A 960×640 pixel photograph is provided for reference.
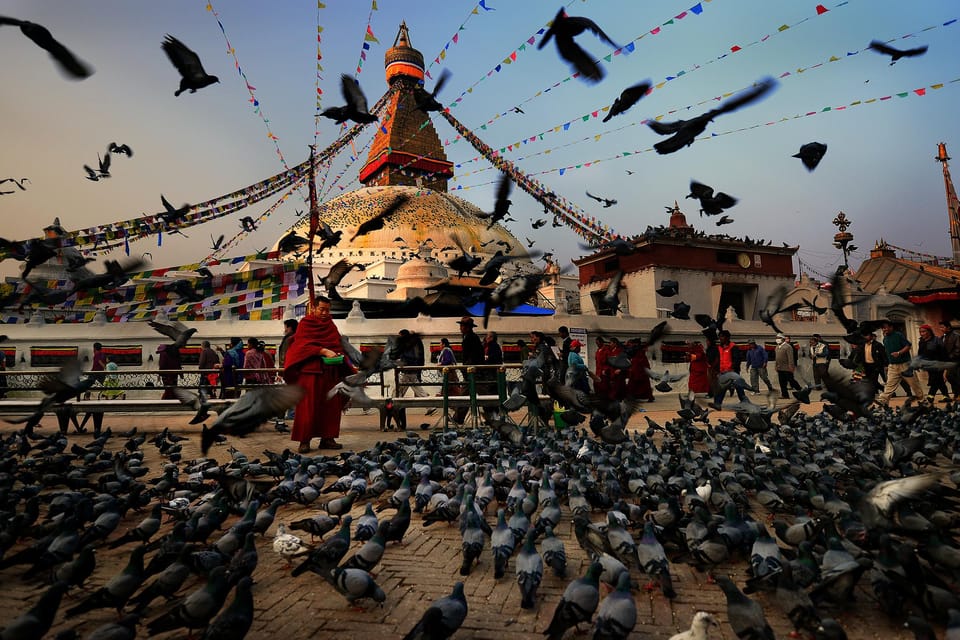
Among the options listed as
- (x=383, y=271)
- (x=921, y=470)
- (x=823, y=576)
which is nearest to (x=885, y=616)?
(x=823, y=576)

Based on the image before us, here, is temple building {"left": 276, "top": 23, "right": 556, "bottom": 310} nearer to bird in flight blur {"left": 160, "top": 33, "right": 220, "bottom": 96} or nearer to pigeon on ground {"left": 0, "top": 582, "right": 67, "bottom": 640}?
bird in flight blur {"left": 160, "top": 33, "right": 220, "bottom": 96}

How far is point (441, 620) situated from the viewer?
2383 millimetres

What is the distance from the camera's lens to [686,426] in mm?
8078

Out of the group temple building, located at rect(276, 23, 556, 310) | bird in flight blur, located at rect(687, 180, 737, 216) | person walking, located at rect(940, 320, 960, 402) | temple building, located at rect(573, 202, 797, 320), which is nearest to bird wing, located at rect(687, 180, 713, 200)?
bird in flight blur, located at rect(687, 180, 737, 216)

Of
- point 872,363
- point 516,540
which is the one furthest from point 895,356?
point 516,540

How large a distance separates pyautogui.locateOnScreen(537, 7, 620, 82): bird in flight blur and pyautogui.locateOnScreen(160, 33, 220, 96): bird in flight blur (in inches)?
152

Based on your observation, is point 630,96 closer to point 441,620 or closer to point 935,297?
point 441,620

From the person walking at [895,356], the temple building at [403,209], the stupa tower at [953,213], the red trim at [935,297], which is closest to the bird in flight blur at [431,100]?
the person walking at [895,356]

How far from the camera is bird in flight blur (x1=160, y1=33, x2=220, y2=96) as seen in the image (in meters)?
5.86

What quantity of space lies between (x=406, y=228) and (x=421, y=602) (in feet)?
132

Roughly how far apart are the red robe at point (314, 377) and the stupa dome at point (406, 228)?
2869 cm

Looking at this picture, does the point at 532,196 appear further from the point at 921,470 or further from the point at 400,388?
the point at 921,470

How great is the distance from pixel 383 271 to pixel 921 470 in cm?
3038

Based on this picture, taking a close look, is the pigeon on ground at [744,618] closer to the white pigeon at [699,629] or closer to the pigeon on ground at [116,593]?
the white pigeon at [699,629]
